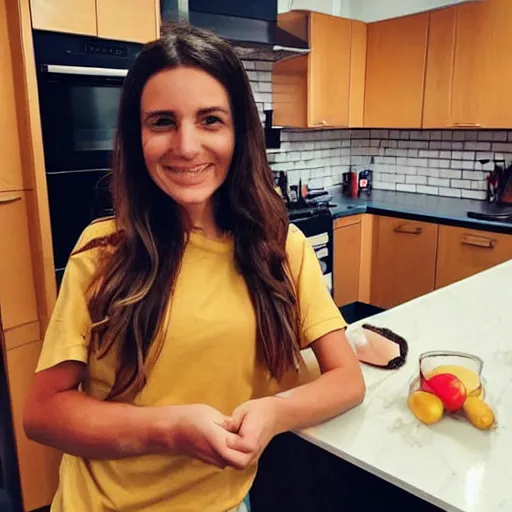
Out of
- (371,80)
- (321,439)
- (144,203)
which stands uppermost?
(371,80)

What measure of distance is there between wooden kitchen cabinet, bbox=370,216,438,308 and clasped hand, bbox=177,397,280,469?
279 cm

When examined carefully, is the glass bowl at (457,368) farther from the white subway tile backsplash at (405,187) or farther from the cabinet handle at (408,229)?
the white subway tile backsplash at (405,187)

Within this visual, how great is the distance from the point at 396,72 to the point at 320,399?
10.6ft

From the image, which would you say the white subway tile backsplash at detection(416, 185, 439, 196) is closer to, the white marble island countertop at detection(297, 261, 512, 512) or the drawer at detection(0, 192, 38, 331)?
the white marble island countertop at detection(297, 261, 512, 512)

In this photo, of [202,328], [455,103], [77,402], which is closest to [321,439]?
[202,328]

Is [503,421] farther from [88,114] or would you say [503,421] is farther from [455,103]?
[455,103]

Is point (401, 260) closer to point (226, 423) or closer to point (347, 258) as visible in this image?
point (347, 258)

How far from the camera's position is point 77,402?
2.84 feet

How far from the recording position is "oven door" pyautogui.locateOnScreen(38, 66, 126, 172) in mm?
1899

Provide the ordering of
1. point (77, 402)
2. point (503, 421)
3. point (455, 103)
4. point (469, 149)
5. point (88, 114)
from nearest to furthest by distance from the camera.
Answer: point (77, 402)
point (503, 421)
point (88, 114)
point (455, 103)
point (469, 149)

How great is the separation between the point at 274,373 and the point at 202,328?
0.19 meters

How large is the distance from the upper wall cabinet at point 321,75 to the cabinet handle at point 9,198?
7.03ft

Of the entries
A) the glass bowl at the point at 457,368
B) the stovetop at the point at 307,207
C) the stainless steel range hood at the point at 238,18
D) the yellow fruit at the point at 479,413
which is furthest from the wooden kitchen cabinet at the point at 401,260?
the yellow fruit at the point at 479,413

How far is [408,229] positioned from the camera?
11.5 feet
